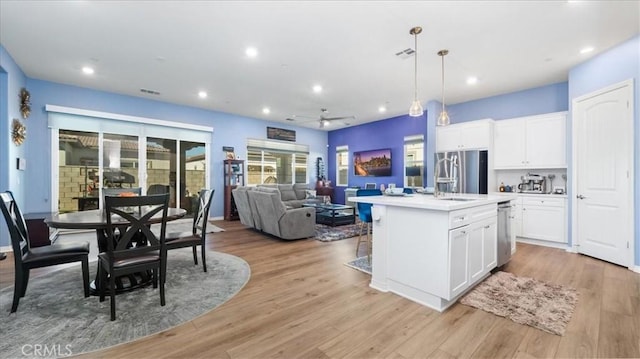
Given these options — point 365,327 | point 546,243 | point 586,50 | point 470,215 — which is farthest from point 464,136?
point 365,327

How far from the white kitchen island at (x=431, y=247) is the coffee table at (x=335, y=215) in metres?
3.33

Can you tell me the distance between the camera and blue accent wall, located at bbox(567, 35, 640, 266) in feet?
11.1

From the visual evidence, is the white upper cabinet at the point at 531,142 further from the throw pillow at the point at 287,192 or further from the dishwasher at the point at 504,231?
the throw pillow at the point at 287,192

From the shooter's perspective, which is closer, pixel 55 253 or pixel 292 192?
pixel 55 253

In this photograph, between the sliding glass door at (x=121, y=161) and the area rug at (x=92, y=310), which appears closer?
the area rug at (x=92, y=310)

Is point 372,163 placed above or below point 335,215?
above

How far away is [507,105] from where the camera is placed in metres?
5.64

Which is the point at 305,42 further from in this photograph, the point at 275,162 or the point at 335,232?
the point at 275,162

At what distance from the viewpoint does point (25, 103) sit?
4711mm

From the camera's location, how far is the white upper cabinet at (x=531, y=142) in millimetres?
4668

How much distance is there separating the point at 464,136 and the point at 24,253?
680 cm

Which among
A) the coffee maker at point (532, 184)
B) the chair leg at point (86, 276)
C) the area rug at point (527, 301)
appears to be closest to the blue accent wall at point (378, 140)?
the coffee maker at point (532, 184)

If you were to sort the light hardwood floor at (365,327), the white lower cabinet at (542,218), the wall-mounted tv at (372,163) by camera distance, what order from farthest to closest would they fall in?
the wall-mounted tv at (372,163) → the white lower cabinet at (542,218) → the light hardwood floor at (365,327)

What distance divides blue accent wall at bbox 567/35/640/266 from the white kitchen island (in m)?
2.10
